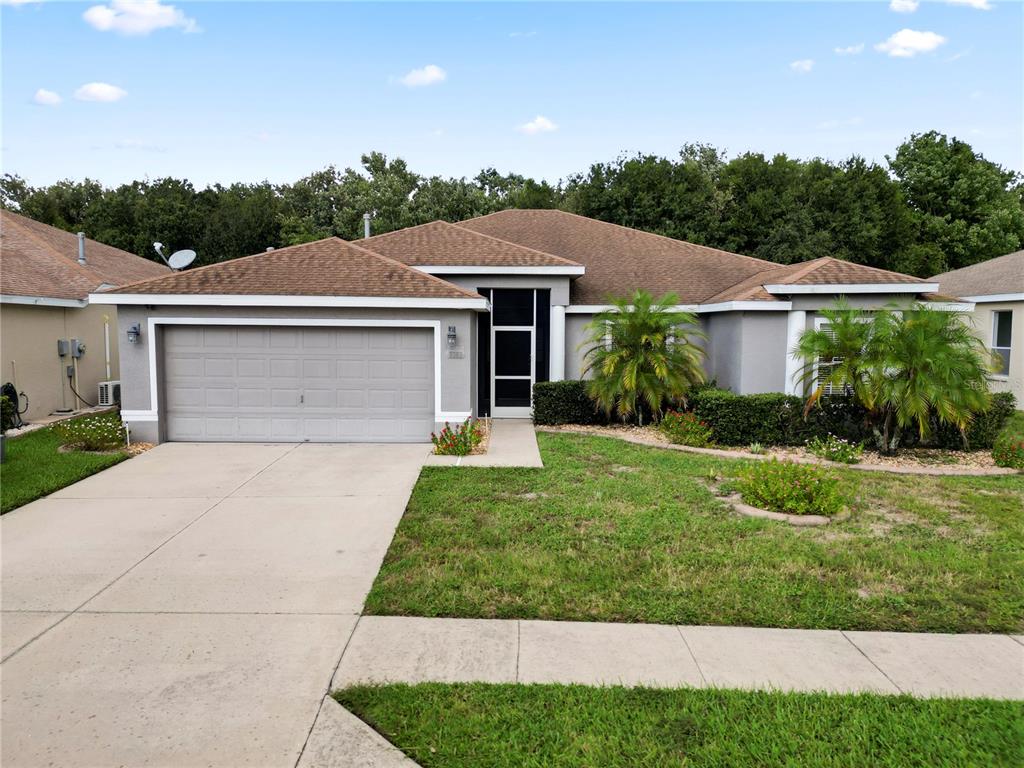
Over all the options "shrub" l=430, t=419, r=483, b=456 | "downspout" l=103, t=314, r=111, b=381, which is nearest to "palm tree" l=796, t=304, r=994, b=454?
"shrub" l=430, t=419, r=483, b=456

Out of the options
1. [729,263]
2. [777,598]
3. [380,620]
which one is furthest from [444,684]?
[729,263]

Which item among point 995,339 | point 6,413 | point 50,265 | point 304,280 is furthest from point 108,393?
point 995,339

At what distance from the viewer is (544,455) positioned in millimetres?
10703

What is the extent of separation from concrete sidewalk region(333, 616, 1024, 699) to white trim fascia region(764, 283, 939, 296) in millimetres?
9247

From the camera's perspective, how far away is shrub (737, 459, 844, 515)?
24.7 feet

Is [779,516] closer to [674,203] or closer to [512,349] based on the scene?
[512,349]

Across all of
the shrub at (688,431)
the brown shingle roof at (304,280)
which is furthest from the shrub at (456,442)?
the shrub at (688,431)

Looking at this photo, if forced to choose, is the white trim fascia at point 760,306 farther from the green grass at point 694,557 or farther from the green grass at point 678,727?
the green grass at point 678,727

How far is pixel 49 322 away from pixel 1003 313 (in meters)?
23.8

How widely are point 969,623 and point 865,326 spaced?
7.07 meters

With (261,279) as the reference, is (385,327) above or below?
below

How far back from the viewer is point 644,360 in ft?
41.4

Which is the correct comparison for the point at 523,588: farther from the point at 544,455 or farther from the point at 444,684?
the point at 544,455

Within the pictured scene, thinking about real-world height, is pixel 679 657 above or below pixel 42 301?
below
